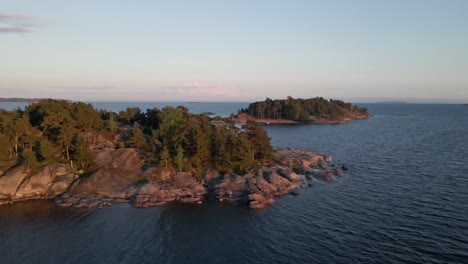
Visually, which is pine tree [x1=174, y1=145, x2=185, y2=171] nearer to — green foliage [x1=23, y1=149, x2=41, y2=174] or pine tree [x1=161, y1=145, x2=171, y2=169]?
pine tree [x1=161, y1=145, x2=171, y2=169]

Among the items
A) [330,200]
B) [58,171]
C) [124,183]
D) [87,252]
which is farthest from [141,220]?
[330,200]

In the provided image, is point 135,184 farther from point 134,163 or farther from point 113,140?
point 113,140

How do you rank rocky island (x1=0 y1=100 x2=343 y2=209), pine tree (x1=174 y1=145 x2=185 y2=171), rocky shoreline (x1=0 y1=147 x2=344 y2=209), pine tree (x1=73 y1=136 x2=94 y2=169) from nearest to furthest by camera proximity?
rocky shoreline (x1=0 y1=147 x2=344 y2=209) → rocky island (x1=0 y1=100 x2=343 y2=209) → pine tree (x1=73 y1=136 x2=94 y2=169) → pine tree (x1=174 y1=145 x2=185 y2=171)

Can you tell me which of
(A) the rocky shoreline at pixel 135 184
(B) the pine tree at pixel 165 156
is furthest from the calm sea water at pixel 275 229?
(B) the pine tree at pixel 165 156

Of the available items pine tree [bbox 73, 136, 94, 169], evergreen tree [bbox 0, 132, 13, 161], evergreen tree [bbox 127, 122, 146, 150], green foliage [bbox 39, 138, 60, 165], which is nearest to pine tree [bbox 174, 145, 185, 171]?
evergreen tree [bbox 127, 122, 146, 150]

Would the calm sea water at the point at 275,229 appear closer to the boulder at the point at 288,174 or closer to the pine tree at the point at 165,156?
the boulder at the point at 288,174

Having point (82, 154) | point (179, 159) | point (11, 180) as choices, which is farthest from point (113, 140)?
point (11, 180)

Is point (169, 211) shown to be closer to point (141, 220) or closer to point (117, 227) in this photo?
point (141, 220)
